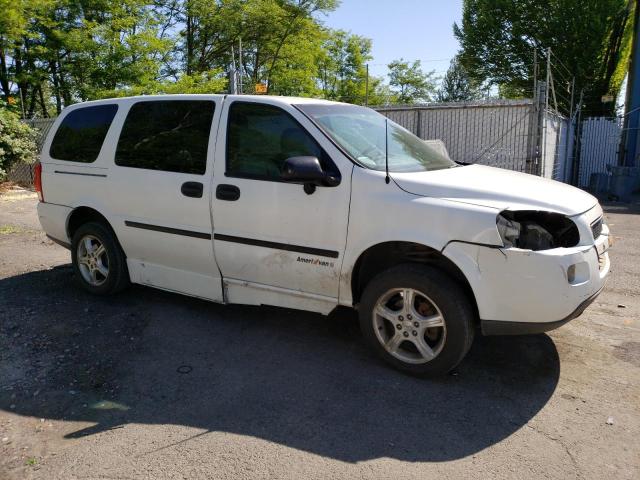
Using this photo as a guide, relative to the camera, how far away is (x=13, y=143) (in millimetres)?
15000

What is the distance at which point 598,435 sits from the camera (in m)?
2.98

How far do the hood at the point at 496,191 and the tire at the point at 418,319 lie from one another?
1.72 ft

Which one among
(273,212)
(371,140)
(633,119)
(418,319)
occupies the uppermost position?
(633,119)

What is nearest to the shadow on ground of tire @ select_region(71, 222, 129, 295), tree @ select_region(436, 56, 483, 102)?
tire @ select_region(71, 222, 129, 295)

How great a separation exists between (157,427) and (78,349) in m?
1.43

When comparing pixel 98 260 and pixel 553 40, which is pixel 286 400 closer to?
pixel 98 260

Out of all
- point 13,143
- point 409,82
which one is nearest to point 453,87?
point 409,82

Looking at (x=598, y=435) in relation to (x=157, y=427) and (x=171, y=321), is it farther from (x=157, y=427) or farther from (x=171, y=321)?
(x=171, y=321)

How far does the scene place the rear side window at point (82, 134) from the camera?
5090 millimetres

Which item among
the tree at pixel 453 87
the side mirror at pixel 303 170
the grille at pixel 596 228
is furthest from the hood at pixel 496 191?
the tree at pixel 453 87

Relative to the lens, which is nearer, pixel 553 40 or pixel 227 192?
pixel 227 192

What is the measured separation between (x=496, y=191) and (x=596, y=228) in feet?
2.76

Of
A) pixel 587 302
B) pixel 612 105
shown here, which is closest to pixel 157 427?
pixel 587 302

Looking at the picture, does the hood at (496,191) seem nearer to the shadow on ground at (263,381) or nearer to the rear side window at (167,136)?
the shadow on ground at (263,381)
